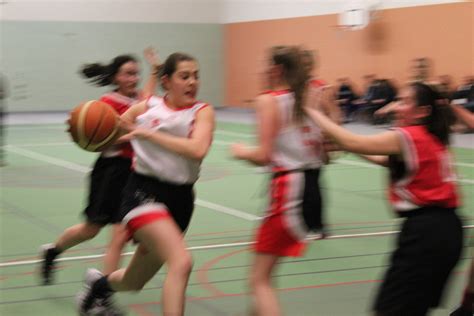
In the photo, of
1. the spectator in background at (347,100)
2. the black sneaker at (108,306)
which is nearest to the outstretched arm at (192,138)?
the black sneaker at (108,306)

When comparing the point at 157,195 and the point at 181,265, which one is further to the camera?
the point at 157,195

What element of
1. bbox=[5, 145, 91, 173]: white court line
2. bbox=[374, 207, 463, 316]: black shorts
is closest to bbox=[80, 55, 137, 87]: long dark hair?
bbox=[374, 207, 463, 316]: black shorts

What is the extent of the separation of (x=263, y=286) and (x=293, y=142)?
77cm

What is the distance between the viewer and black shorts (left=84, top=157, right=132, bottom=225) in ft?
16.7

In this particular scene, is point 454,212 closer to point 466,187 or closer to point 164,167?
point 164,167

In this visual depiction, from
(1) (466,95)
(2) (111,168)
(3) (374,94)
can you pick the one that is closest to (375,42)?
(3) (374,94)

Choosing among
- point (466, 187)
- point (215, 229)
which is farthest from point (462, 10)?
point (215, 229)

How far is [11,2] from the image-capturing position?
23.1 m

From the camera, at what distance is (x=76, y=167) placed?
482 inches

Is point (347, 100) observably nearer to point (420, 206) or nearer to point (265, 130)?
point (265, 130)

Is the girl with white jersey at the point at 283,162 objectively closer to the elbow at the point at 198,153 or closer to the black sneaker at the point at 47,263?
the elbow at the point at 198,153

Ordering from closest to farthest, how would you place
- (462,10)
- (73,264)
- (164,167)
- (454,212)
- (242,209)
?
(454,212) → (164,167) → (73,264) → (242,209) → (462,10)

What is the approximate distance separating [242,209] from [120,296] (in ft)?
12.1

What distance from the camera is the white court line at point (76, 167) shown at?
8.36 m
